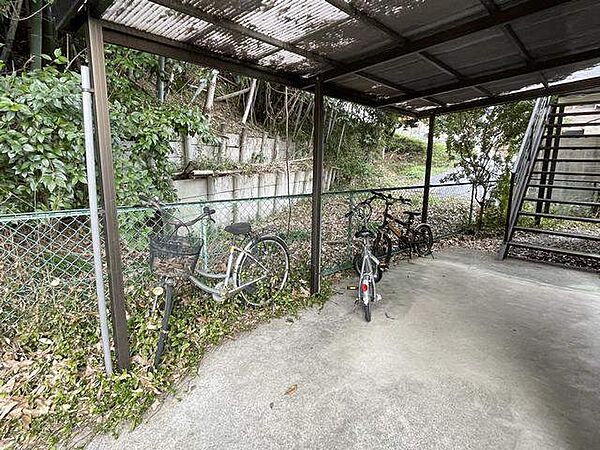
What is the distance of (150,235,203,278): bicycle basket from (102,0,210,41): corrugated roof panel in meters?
1.35

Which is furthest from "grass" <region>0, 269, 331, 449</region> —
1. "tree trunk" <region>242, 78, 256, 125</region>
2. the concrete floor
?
"tree trunk" <region>242, 78, 256, 125</region>

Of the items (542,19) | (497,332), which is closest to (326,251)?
(497,332)

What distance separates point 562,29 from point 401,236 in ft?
8.73

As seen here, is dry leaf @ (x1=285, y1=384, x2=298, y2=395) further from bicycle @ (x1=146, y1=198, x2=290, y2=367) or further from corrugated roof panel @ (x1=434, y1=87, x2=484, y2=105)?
corrugated roof panel @ (x1=434, y1=87, x2=484, y2=105)

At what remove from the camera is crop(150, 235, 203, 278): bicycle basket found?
7.11 ft

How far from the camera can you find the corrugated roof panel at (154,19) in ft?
5.53

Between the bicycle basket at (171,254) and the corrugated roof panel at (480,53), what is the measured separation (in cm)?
244

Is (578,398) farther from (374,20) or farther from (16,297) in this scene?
(16,297)

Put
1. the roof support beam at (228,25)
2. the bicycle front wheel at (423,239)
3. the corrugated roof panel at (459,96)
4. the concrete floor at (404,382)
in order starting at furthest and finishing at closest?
the bicycle front wheel at (423,239) → the corrugated roof panel at (459,96) → the roof support beam at (228,25) → the concrete floor at (404,382)

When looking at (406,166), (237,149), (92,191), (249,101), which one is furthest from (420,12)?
(406,166)

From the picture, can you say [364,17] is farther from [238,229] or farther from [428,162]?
[428,162]

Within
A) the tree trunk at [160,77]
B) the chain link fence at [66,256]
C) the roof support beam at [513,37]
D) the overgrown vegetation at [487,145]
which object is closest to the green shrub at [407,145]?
the overgrown vegetation at [487,145]

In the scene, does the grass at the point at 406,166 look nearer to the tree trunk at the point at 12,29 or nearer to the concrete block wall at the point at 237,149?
the concrete block wall at the point at 237,149

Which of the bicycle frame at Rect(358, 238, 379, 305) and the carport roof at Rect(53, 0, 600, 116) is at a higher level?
the carport roof at Rect(53, 0, 600, 116)
